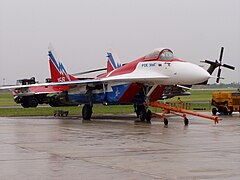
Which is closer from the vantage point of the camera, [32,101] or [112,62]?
[112,62]

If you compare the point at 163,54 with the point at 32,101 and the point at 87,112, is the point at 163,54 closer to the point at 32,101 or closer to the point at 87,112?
the point at 87,112

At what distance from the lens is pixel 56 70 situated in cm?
3030

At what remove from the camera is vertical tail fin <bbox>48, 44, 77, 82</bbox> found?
2975 cm

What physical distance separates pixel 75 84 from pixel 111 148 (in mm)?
13530

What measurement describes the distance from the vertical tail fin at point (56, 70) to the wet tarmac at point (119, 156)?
13419mm

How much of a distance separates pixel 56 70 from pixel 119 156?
65.1ft

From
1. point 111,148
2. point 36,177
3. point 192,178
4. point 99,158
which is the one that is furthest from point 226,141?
point 36,177

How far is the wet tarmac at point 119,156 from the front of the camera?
8.73 meters

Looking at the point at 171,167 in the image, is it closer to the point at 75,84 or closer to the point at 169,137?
the point at 169,137

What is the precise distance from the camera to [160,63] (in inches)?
878

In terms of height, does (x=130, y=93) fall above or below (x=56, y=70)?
below

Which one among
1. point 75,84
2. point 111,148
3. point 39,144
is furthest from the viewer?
point 75,84

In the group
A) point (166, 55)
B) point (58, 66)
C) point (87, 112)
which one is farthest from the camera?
point (58, 66)

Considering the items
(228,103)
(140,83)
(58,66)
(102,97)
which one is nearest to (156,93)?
(140,83)
